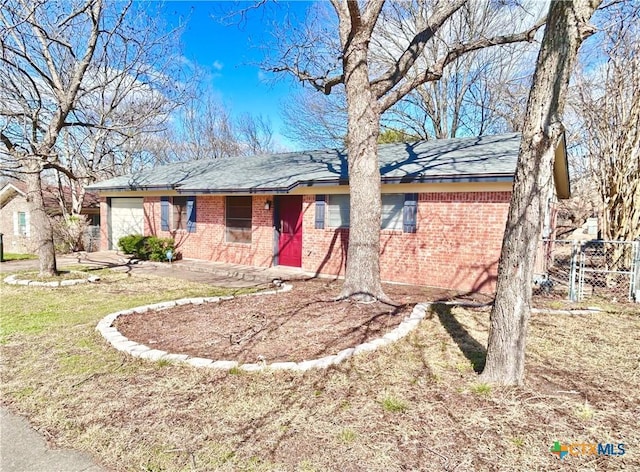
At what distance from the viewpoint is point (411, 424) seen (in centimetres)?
278

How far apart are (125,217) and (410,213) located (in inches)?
474

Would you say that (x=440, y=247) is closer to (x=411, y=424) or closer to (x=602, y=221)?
(x=602, y=221)

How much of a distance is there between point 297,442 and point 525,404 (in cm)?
195

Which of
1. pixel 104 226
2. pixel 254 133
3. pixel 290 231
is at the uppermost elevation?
pixel 254 133

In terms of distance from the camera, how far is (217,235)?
476 inches

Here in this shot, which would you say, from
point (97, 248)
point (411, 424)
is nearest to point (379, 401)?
point (411, 424)

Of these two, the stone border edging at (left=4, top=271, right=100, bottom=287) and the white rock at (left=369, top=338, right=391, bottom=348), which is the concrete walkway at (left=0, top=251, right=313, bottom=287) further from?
the white rock at (left=369, top=338, right=391, bottom=348)

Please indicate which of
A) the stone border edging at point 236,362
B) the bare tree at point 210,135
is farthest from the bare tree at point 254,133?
the stone border edging at point 236,362

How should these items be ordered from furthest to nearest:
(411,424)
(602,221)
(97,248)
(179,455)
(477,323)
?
(97,248) → (602,221) → (477,323) → (411,424) → (179,455)

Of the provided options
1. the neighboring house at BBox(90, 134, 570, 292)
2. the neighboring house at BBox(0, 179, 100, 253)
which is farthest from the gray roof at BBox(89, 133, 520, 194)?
the neighboring house at BBox(0, 179, 100, 253)

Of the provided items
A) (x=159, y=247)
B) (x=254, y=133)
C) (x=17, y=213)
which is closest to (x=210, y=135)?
(x=254, y=133)

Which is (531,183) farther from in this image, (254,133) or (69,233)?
(254,133)

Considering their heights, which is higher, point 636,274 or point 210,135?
point 210,135

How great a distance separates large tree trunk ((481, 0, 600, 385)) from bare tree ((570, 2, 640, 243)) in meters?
6.72
